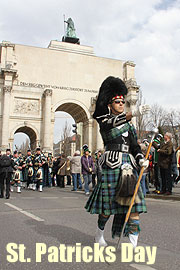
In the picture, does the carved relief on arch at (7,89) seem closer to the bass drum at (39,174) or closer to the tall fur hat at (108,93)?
the bass drum at (39,174)

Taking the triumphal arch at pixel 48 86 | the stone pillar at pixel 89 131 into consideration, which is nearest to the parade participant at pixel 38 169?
the triumphal arch at pixel 48 86

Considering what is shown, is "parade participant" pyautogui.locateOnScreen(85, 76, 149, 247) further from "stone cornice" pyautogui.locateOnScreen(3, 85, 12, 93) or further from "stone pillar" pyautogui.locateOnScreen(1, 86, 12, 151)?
"stone cornice" pyautogui.locateOnScreen(3, 85, 12, 93)

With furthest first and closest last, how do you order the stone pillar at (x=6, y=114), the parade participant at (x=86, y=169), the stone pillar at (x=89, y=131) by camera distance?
the stone pillar at (x=89, y=131) < the stone pillar at (x=6, y=114) < the parade participant at (x=86, y=169)

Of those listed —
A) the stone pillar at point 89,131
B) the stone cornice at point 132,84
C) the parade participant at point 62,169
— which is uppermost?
the stone cornice at point 132,84

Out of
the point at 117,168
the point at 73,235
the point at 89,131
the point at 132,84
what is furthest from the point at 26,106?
the point at 117,168

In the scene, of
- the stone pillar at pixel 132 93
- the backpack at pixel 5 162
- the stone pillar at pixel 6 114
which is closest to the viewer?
the backpack at pixel 5 162

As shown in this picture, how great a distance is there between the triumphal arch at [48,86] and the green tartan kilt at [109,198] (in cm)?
3218

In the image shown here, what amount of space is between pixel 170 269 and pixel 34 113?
3582 centimetres

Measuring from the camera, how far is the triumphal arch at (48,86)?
36.8m

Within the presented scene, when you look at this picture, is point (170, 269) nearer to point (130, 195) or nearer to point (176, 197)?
point (130, 195)

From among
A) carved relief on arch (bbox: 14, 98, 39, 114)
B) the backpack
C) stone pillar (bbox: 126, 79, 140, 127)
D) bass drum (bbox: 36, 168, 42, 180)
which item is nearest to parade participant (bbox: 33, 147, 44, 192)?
bass drum (bbox: 36, 168, 42, 180)

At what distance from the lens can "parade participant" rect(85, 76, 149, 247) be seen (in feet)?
12.1

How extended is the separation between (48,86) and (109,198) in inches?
1434

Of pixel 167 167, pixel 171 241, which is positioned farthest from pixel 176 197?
pixel 171 241
